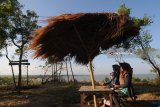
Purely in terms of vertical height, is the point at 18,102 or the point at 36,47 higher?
the point at 36,47

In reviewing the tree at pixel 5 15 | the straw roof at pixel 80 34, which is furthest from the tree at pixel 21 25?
the straw roof at pixel 80 34

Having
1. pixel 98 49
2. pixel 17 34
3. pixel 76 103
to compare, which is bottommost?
pixel 76 103

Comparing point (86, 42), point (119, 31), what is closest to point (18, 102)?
point (86, 42)

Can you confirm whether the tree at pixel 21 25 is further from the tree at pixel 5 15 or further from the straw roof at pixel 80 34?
the straw roof at pixel 80 34

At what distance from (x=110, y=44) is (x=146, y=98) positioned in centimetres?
426

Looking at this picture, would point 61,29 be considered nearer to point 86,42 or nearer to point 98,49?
point 86,42

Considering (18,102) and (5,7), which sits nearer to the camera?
(18,102)

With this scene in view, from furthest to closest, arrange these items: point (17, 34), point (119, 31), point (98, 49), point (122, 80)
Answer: point (17, 34)
point (122, 80)
point (98, 49)
point (119, 31)

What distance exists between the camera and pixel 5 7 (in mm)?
14352

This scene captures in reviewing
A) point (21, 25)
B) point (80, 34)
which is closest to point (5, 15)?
point (21, 25)

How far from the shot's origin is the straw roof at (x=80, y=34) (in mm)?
7762

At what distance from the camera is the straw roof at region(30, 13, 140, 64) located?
7.76m

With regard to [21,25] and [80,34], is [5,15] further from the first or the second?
[80,34]

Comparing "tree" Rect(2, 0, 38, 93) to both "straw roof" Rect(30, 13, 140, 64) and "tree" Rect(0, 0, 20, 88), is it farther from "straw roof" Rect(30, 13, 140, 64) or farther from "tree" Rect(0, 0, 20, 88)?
"straw roof" Rect(30, 13, 140, 64)
